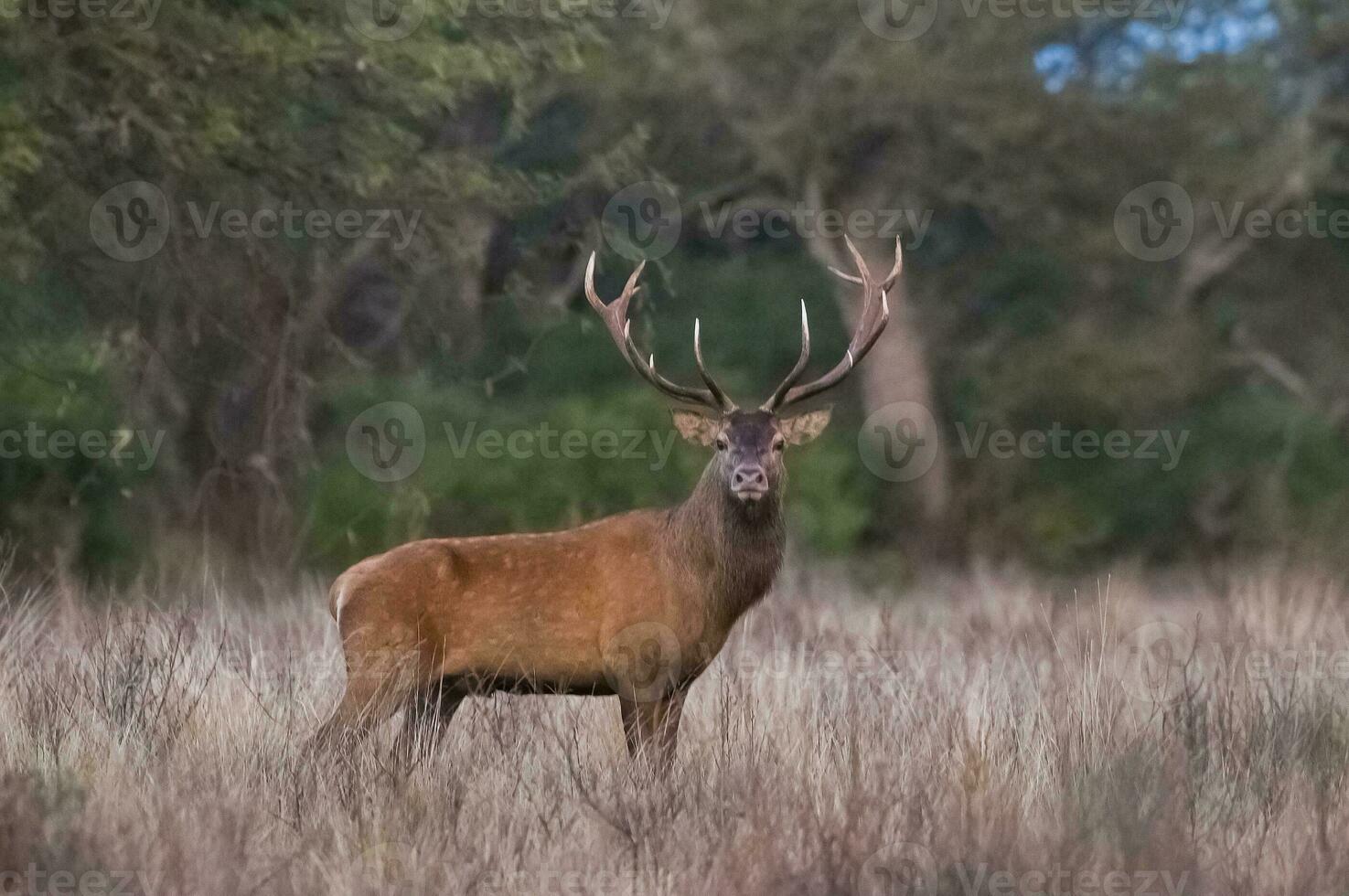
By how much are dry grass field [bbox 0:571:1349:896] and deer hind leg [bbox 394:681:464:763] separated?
7cm

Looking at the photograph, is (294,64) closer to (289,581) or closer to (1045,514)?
(289,581)

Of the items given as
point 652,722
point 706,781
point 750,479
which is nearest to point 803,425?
point 750,479

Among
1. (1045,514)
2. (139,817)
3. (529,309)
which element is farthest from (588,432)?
(139,817)

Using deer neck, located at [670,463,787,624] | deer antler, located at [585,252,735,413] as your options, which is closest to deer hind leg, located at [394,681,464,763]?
deer neck, located at [670,463,787,624]

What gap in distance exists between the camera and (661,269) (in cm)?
1112

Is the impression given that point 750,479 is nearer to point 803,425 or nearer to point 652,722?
point 803,425

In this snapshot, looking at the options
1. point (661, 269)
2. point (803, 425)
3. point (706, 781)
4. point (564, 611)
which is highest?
point (661, 269)

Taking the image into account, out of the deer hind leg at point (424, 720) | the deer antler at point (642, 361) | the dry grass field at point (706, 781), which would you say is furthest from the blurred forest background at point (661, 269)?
the deer hind leg at point (424, 720)

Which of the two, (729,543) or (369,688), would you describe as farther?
(729,543)

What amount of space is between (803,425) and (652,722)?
1.27 m

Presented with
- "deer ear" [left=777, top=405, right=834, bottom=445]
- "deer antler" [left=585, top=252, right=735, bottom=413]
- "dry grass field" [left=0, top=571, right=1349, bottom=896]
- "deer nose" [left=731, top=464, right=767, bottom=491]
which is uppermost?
"deer antler" [left=585, top=252, right=735, bottom=413]

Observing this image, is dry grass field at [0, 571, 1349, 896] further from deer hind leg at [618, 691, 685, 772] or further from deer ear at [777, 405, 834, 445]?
deer ear at [777, 405, 834, 445]

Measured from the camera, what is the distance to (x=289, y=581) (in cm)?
1315

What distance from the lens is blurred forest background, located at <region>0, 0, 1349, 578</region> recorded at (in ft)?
36.1
